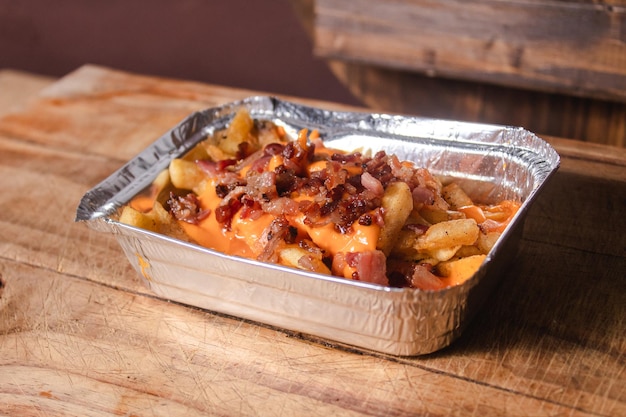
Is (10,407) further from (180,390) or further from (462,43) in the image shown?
(462,43)

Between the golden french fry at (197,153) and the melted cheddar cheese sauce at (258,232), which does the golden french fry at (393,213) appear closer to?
the melted cheddar cheese sauce at (258,232)

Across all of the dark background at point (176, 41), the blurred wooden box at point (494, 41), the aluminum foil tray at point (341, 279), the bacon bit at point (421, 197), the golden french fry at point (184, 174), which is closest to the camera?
the aluminum foil tray at point (341, 279)

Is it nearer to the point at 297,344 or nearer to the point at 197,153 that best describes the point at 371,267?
the point at 297,344

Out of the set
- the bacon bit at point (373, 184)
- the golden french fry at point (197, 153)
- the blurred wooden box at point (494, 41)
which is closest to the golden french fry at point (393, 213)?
the bacon bit at point (373, 184)

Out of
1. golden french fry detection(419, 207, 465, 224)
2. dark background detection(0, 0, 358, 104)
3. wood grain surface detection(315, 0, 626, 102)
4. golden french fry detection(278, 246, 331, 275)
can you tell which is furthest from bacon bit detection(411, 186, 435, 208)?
dark background detection(0, 0, 358, 104)

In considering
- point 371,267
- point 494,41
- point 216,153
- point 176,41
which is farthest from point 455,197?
point 176,41

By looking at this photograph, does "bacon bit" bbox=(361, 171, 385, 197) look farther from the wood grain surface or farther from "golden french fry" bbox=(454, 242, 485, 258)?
the wood grain surface
